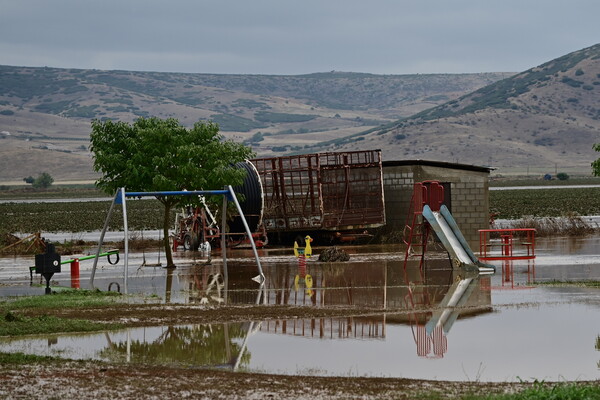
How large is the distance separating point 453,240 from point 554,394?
59.7 ft

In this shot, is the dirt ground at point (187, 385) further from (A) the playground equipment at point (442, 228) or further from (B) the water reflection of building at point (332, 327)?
(A) the playground equipment at point (442, 228)

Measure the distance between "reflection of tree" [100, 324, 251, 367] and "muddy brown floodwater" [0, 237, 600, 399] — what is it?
30mm

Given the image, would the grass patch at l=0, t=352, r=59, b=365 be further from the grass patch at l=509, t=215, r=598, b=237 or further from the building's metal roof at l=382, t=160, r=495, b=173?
the grass patch at l=509, t=215, r=598, b=237

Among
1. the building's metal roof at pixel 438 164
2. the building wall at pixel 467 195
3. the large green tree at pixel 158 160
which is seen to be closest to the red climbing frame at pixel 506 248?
the building wall at pixel 467 195

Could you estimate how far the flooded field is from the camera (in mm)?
15523

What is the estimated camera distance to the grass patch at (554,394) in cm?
1170

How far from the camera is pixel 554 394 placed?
11.7 m

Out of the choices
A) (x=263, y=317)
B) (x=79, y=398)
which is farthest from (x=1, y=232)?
(x=79, y=398)

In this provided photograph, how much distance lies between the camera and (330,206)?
4091 cm

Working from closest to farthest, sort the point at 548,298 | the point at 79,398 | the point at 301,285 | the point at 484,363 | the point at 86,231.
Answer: the point at 79,398
the point at 484,363
the point at 548,298
the point at 301,285
the point at 86,231

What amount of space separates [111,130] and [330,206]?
1047 cm

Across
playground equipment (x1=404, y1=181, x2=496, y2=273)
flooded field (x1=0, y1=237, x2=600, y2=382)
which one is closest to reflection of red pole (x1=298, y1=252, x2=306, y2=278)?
flooded field (x1=0, y1=237, x2=600, y2=382)

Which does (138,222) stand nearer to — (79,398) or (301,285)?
(301,285)

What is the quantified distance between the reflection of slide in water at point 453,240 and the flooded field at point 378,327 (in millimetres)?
476
